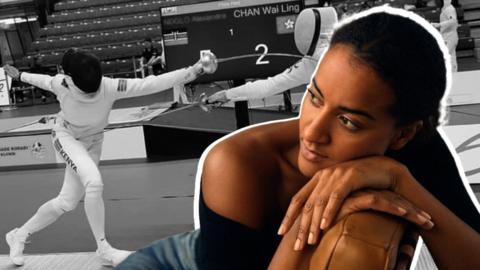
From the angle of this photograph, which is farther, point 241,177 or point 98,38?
point 98,38

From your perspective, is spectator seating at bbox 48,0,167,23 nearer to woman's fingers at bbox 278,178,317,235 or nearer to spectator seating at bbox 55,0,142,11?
spectator seating at bbox 55,0,142,11

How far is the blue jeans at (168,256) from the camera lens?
939 mm

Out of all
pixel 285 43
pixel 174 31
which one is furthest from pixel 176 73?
pixel 285 43

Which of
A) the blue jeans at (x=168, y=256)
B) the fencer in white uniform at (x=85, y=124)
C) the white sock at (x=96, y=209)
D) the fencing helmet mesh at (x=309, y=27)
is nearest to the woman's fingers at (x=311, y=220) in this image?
the blue jeans at (x=168, y=256)

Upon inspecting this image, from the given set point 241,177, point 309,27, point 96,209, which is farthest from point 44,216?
point 241,177

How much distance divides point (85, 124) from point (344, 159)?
2.52 metres

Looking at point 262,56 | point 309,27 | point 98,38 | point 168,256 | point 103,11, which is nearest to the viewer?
point 168,256

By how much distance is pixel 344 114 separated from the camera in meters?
0.64

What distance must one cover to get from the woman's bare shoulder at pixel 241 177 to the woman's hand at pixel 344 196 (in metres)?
0.09

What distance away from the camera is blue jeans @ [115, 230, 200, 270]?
939 mm

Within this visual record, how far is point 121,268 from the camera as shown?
944 mm

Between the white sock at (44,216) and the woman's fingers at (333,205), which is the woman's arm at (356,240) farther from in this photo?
the white sock at (44,216)

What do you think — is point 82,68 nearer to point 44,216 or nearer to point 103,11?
point 44,216

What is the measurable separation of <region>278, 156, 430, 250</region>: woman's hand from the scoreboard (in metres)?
2.21
